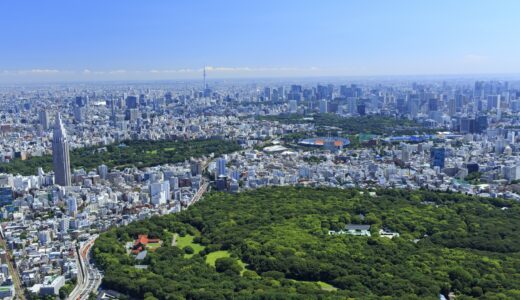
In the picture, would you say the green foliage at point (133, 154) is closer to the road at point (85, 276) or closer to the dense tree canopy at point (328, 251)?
the dense tree canopy at point (328, 251)

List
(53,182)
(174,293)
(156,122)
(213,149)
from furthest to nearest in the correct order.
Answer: (156,122)
(213,149)
(53,182)
(174,293)

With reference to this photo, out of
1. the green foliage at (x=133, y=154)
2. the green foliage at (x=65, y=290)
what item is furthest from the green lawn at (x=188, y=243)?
the green foliage at (x=133, y=154)

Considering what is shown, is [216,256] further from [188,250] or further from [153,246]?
[153,246]

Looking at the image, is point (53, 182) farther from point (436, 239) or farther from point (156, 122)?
point (156, 122)

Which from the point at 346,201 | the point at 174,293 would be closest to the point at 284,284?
the point at 174,293

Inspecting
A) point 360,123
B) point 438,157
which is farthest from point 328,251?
point 360,123

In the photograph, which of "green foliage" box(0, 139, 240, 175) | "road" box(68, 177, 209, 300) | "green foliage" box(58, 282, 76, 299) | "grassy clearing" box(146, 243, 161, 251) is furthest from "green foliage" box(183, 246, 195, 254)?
"green foliage" box(0, 139, 240, 175)
